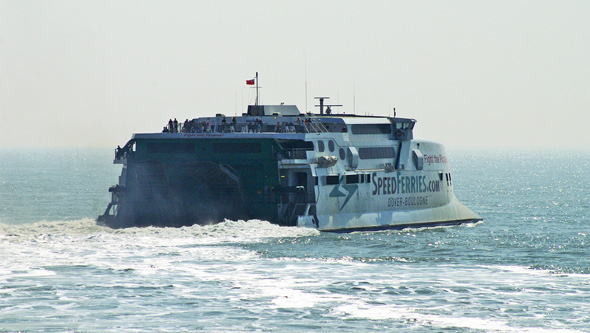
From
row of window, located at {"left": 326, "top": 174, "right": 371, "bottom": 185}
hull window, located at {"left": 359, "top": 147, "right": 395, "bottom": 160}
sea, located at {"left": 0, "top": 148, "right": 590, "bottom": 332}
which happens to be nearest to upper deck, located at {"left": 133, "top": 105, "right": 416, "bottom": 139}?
hull window, located at {"left": 359, "top": 147, "right": 395, "bottom": 160}

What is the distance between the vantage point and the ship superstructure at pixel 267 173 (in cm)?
4766

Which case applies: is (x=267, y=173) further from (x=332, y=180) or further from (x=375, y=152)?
(x=375, y=152)

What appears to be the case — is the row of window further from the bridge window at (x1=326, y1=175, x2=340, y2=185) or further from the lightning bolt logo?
the lightning bolt logo

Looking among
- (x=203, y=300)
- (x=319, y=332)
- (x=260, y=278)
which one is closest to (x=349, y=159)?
(x=260, y=278)

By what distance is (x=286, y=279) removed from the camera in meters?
36.0

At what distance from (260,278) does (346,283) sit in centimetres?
328

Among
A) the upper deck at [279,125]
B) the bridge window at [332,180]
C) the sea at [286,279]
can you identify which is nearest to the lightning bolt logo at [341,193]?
the bridge window at [332,180]

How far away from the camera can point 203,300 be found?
3225 centimetres

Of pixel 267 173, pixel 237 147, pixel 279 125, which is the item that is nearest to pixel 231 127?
pixel 279 125

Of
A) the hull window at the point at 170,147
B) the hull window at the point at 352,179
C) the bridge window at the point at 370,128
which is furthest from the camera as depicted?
the bridge window at the point at 370,128

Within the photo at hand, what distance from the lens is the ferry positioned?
1876 inches

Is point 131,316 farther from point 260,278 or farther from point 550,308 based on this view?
point 550,308

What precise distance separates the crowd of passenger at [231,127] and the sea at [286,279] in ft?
20.1

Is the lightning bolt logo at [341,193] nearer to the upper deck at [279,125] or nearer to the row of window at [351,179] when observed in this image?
the row of window at [351,179]
